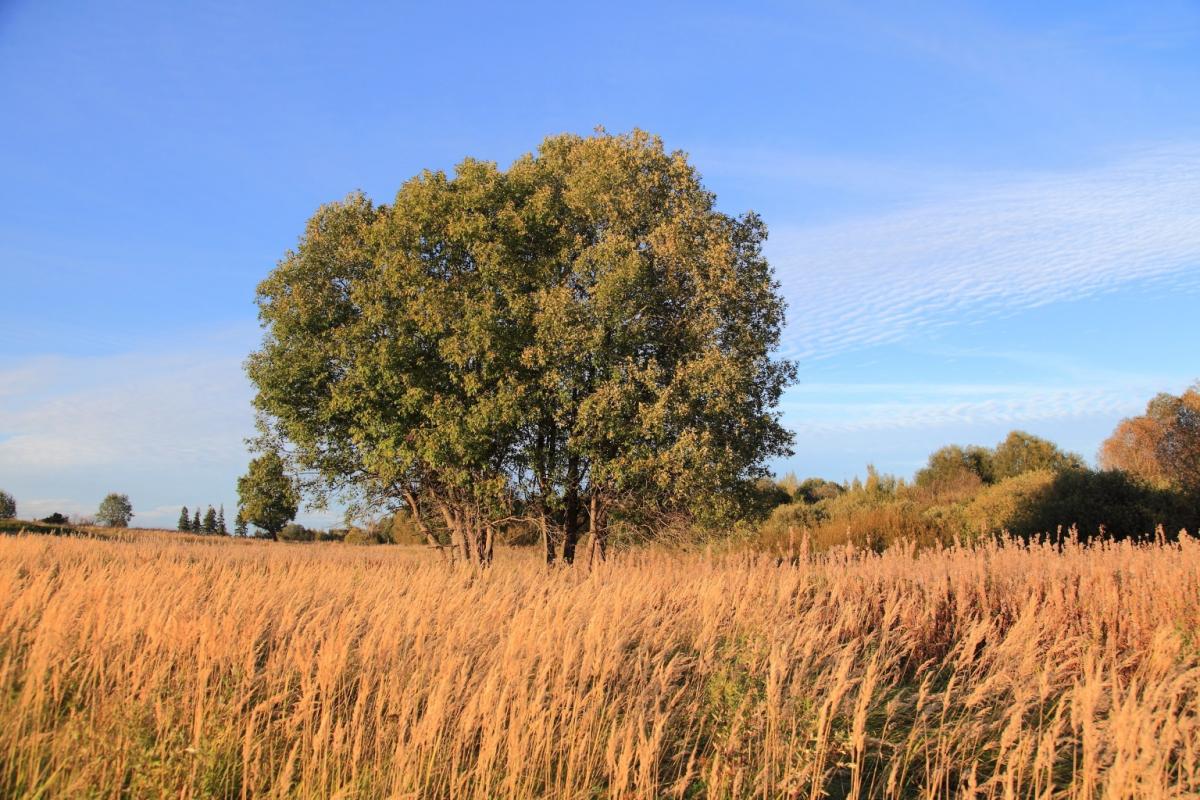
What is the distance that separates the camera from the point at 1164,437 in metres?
48.0

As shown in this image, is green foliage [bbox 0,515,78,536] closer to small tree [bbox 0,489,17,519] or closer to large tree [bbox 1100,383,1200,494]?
small tree [bbox 0,489,17,519]

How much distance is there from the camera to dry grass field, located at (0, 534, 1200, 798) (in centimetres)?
456

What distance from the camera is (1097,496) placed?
25.6m

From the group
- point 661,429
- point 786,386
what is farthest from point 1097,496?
point 661,429

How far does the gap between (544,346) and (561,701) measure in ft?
43.0


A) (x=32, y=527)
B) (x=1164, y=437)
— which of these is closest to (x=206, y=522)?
(x=32, y=527)

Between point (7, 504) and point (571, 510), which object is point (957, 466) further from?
point (7, 504)

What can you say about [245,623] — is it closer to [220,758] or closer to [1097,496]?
[220,758]

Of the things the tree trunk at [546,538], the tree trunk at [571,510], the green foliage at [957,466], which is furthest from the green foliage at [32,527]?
the green foliage at [957,466]

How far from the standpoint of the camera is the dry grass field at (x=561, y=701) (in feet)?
15.0

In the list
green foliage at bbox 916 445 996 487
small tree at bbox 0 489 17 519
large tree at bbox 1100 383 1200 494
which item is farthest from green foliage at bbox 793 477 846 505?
small tree at bbox 0 489 17 519

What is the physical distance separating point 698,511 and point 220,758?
46.9 ft

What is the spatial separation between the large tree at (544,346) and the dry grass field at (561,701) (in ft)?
26.8

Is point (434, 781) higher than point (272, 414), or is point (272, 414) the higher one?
point (272, 414)
